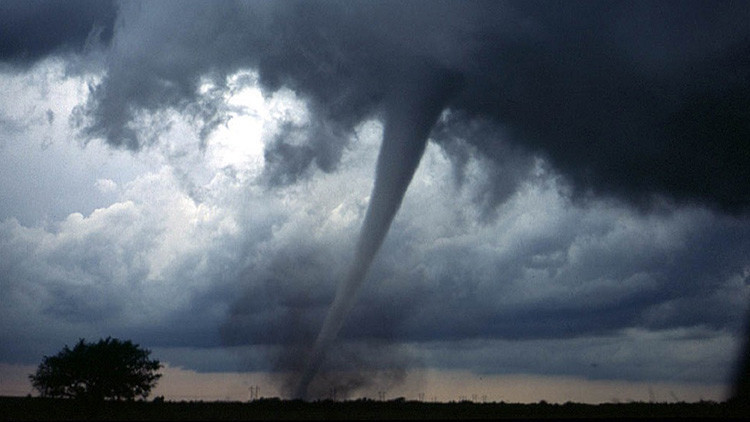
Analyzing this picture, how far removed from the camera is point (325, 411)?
4252 inches

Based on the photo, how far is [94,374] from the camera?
116062 millimetres

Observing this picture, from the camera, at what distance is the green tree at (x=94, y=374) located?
381 feet

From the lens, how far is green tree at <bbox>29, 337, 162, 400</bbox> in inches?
4569

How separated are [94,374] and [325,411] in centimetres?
3636

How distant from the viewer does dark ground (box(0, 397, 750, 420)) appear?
300 ft

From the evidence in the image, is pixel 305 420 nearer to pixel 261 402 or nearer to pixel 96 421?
pixel 96 421

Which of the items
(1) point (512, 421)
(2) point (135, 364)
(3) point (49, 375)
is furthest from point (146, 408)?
(1) point (512, 421)

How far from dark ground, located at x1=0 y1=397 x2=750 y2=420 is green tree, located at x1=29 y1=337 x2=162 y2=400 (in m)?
1.95

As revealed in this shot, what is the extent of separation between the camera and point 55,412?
10275 centimetres

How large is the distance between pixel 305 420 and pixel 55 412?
132ft

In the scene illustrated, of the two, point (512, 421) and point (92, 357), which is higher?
point (92, 357)

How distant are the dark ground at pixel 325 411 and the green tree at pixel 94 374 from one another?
6.41ft

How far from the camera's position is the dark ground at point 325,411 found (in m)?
91.5

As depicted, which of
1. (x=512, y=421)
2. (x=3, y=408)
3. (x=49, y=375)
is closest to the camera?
(x=512, y=421)
